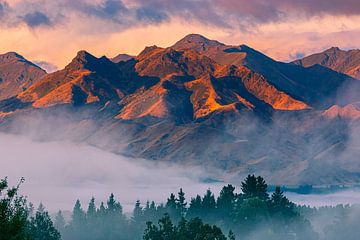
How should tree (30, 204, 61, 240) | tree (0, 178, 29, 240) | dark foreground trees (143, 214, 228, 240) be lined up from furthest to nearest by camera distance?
tree (30, 204, 61, 240)
dark foreground trees (143, 214, 228, 240)
tree (0, 178, 29, 240)

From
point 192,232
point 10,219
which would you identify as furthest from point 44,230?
point 10,219

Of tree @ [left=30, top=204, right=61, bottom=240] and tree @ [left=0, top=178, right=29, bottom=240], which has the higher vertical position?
tree @ [left=30, top=204, right=61, bottom=240]

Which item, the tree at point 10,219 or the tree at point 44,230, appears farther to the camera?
the tree at point 44,230

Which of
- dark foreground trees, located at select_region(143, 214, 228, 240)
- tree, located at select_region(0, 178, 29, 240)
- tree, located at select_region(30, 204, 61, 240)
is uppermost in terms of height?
tree, located at select_region(30, 204, 61, 240)

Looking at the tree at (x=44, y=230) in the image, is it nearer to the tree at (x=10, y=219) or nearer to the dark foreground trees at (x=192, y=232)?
the dark foreground trees at (x=192, y=232)

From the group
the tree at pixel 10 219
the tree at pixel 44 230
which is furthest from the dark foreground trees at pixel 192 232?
the tree at pixel 10 219

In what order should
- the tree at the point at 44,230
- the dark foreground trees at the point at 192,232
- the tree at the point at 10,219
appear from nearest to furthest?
the tree at the point at 10,219, the dark foreground trees at the point at 192,232, the tree at the point at 44,230

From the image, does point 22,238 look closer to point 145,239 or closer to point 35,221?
point 145,239

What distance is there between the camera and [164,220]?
15288 cm

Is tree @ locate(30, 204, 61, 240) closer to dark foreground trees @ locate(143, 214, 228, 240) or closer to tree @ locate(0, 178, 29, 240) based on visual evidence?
dark foreground trees @ locate(143, 214, 228, 240)

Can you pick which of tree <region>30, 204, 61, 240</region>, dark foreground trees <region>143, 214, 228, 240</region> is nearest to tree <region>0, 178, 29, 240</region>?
dark foreground trees <region>143, 214, 228, 240</region>

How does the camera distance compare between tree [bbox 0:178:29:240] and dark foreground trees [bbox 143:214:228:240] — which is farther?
dark foreground trees [bbox 143:214:228:240]

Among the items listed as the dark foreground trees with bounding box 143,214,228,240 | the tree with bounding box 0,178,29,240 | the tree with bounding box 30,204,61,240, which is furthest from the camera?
the tree with bounding box 30,204,61,240

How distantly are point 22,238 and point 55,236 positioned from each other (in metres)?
91.1
